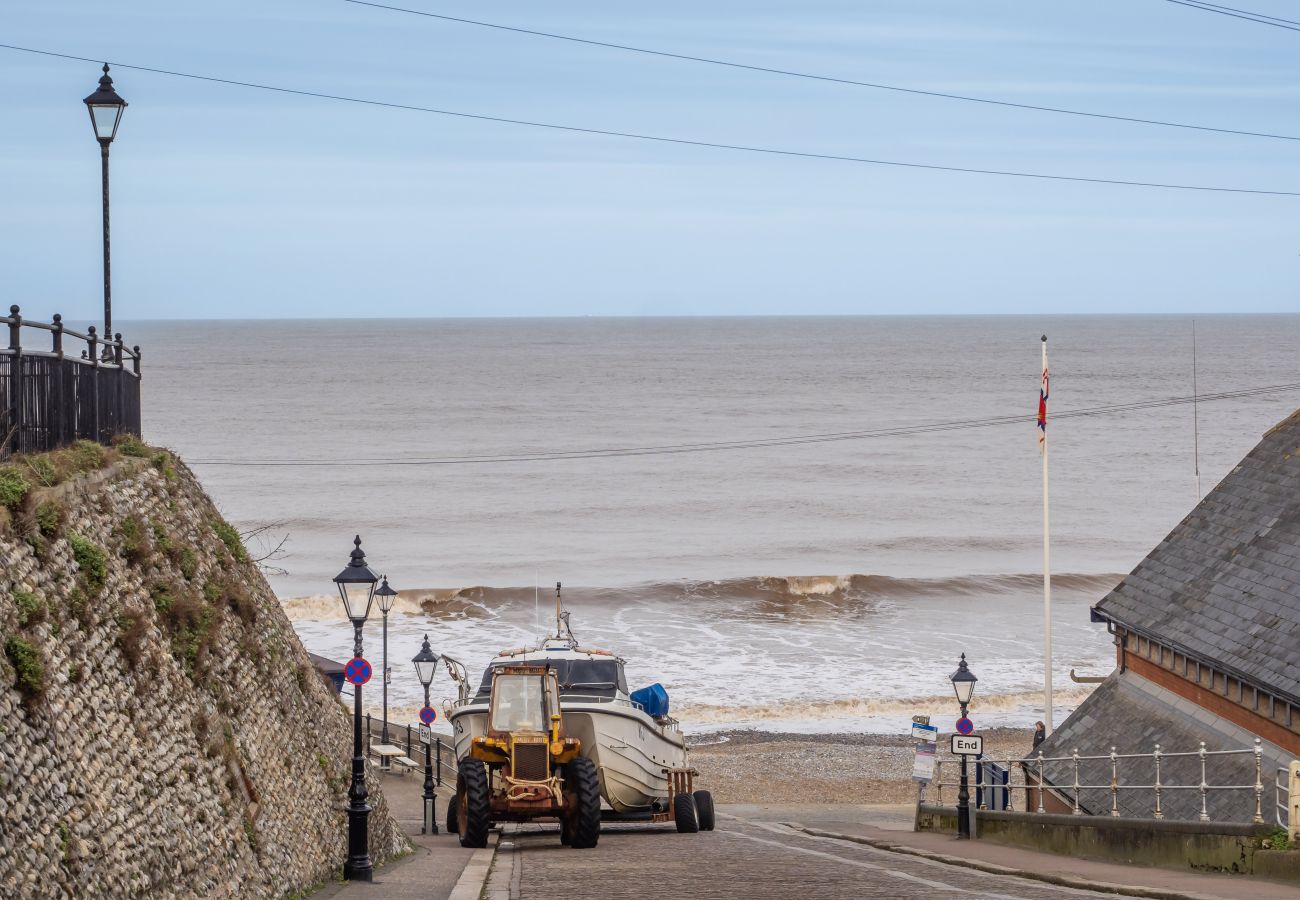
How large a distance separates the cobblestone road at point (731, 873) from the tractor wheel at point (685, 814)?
3.01ft

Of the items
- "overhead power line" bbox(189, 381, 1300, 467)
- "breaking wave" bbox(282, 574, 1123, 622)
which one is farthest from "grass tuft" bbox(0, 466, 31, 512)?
"overhead power line" bbox(189, 381, 1300, 467)

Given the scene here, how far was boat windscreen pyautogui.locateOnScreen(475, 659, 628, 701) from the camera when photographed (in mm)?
21875

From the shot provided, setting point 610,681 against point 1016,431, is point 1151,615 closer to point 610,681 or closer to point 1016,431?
point 610,681

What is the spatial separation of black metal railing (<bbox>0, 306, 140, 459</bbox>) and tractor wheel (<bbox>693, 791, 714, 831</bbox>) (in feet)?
33.8

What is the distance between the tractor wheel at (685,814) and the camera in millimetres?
A: 21484

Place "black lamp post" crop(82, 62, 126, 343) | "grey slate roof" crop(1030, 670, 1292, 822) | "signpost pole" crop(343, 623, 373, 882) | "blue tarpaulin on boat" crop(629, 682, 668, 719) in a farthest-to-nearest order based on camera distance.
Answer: "blue tarpaulin on boat" crop(629, 682, 668, 719) < "grey slate roof" crop(1030, 670, 1292, 822) < "black lamp post" crop(82, 62, 126, 343) < "signpost pole" crop(343, 623, 373, 882)

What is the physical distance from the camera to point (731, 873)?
15.1 m

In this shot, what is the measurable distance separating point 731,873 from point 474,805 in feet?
14.8

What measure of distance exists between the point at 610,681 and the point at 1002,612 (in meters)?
40.4

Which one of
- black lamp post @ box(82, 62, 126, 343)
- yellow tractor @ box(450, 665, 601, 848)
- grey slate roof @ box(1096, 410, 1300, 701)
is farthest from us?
grey slate roof @ box(1096, 410, 1300, 701)

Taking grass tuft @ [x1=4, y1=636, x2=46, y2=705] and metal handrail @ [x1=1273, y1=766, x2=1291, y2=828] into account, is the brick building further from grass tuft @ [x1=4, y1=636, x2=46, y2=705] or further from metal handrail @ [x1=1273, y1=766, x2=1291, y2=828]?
grass tuft @ [x1=4, y1=636, x2=46, y2=705]

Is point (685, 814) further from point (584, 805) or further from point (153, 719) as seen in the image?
point (153, 719)

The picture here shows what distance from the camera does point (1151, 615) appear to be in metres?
24.3

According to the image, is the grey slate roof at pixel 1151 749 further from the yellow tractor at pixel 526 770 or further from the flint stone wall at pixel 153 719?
the flint stone wall at pixel 153 719
